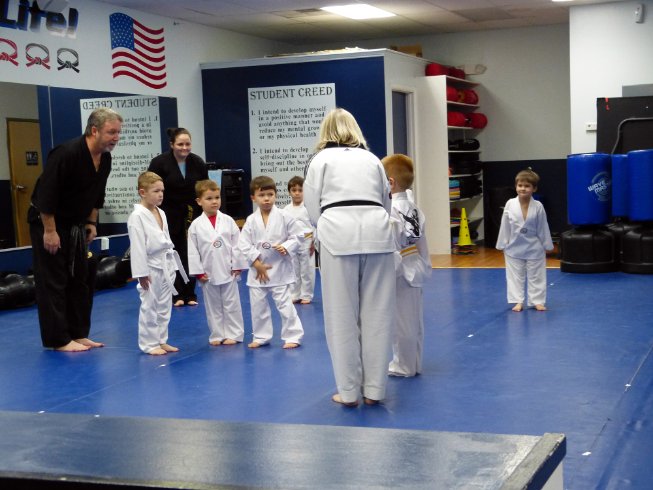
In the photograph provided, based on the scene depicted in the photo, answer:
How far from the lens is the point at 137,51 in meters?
10.4

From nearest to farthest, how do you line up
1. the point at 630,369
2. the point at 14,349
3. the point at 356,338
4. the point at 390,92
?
the point at 356,338, the point at 630,369, the point at 14,349, the point at 390,92

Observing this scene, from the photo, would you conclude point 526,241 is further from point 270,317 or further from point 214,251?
point 214,251

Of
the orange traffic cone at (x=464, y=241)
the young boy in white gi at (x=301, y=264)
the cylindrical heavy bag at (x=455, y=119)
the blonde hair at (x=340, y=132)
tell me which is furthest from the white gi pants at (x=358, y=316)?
the cylindrical heavy bag at (x=455, y=119)

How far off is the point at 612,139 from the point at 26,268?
6.70 meters

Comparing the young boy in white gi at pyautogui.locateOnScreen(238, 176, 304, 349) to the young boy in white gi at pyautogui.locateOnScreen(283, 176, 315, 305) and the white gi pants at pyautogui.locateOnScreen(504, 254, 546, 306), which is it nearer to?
the young boy in white gi at pyautogui.locateOnScreen(283, 176, 315, 305)

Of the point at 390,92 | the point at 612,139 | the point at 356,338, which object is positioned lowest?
the point at 356,338

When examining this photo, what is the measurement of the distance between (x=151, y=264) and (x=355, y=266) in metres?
1.98

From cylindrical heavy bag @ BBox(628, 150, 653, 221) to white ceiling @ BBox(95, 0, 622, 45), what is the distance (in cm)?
276

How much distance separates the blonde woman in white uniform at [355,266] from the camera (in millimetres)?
4324

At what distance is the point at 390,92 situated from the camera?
11.3 metres

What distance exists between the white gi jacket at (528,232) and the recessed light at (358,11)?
15.1 feet

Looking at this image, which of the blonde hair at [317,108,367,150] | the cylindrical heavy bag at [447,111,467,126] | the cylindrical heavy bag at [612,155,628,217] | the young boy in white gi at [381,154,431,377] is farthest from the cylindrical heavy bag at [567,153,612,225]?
the blonde hair at [317,108,367,150]

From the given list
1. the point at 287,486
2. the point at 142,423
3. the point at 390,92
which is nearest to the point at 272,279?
the point at 142,423

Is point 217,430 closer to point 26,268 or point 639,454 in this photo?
point 639,454
